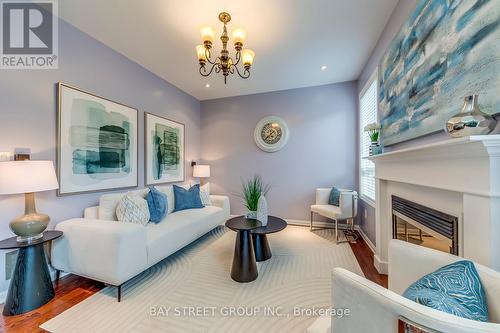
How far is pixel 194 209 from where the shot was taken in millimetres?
3324

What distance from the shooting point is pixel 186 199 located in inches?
132

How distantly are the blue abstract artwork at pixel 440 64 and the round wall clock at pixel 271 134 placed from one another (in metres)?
2.19

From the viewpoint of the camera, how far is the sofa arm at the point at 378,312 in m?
0.53

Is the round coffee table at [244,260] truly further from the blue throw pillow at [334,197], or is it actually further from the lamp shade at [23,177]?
the blue throw pillow at [334,197]

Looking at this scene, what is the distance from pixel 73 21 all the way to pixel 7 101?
3.54 ft

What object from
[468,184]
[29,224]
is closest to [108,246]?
[29,224]

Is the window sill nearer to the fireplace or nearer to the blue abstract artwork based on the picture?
the fireplace

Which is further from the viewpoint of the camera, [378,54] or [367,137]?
[367,137]

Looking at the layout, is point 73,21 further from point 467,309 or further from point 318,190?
point 318,190

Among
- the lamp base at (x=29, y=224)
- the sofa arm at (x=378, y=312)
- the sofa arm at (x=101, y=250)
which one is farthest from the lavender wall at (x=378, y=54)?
the lamp base at (x=29, y=224)

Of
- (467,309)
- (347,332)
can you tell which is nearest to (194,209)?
(347,332)

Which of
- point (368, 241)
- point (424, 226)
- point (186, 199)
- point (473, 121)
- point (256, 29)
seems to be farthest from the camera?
point (186, 199)

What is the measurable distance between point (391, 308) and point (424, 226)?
47.6 inches

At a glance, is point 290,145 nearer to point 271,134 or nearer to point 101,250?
point 271,134
